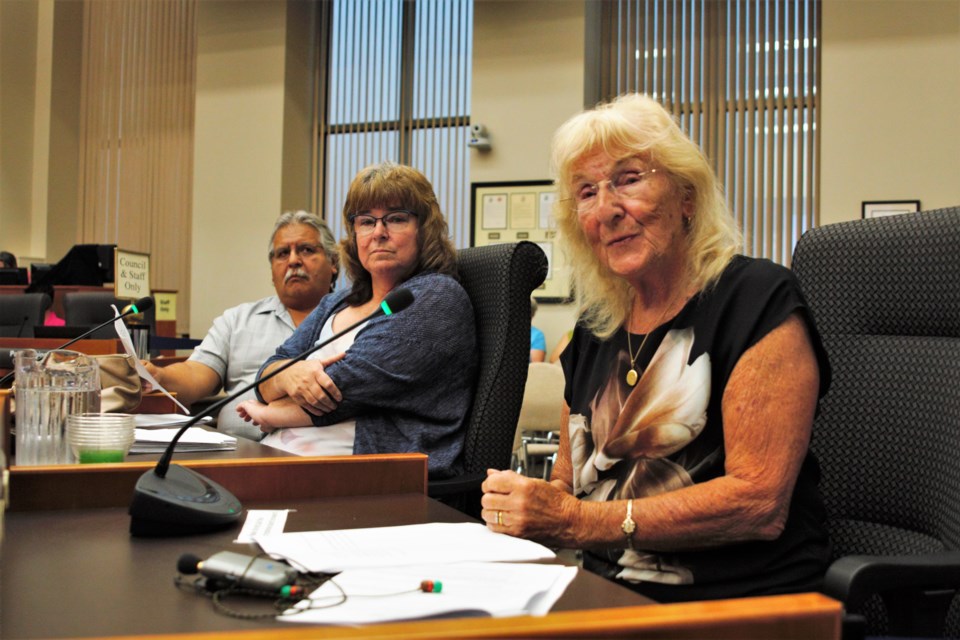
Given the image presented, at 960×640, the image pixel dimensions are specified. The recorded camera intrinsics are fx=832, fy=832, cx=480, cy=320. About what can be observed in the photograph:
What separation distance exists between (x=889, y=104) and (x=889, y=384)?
16.2ft

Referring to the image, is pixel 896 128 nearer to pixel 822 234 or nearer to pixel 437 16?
pixel 437 16

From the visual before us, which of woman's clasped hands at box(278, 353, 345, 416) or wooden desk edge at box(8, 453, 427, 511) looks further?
woman's clasped hands at box(278, 353, 345, 416)

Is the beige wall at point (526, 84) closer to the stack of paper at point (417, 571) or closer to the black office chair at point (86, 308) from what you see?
the black office chair at point (86, 308)

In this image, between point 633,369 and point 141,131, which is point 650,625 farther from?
point 141,131

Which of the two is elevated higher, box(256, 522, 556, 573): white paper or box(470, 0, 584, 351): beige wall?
box(470, 0, 584, 351): beige wall

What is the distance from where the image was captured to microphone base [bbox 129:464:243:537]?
982 mm

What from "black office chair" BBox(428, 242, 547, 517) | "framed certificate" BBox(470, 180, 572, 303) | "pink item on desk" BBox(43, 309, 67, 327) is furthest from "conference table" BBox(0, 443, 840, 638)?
"framed certificate" BBox(470, 180, 572, 303)

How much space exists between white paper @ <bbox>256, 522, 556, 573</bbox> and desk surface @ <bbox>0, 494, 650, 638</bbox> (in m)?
0.06

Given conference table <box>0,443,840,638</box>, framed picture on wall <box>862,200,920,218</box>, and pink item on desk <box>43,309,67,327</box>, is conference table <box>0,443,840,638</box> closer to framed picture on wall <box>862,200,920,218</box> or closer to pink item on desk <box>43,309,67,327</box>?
pink item on desk <box>43,309,67,327</box>

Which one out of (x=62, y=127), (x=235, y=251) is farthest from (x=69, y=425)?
(x=62, y=127)

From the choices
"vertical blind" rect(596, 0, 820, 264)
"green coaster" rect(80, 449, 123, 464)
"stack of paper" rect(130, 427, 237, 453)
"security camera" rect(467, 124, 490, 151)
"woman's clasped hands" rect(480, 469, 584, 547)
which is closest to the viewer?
"woman's clasped hands" rect(480, 469, 584, 547)

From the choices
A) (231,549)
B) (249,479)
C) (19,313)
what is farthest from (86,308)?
(231,549)

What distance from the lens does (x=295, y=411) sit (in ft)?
6.31

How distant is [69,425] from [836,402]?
125cm
